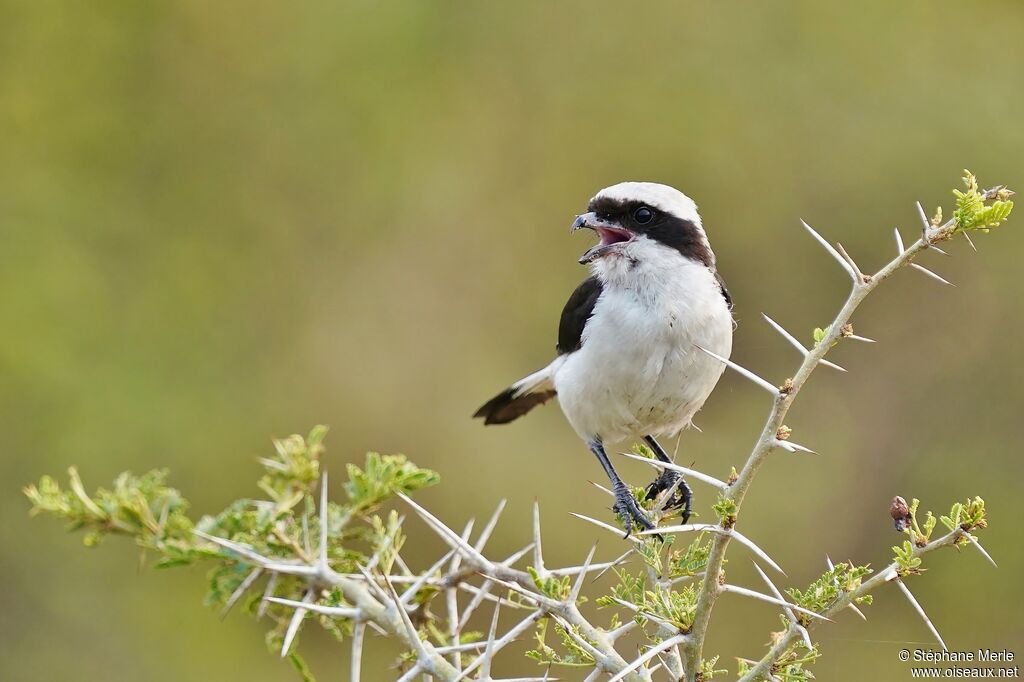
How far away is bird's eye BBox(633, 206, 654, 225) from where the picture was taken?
3892mm

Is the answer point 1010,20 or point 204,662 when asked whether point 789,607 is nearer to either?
point 204,662

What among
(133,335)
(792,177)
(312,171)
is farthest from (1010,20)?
(133,335)

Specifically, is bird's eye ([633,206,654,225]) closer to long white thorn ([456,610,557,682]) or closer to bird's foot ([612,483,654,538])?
bird's foot ([612,483,654,538])

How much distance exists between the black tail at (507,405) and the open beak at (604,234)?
885 mm

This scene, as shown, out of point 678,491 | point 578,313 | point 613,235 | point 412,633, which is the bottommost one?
point 678,491

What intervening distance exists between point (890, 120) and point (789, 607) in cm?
561

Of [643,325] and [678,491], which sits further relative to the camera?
[678,491]

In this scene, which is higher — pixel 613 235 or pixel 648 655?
pixel 613 235

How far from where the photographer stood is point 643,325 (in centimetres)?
370

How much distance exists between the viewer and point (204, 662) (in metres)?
5.73

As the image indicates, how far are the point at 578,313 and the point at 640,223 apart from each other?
0.43 m

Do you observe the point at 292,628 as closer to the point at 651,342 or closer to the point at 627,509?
the point at 627,509

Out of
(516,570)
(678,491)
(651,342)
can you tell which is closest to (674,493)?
(678,491)

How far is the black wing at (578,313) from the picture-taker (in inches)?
159
